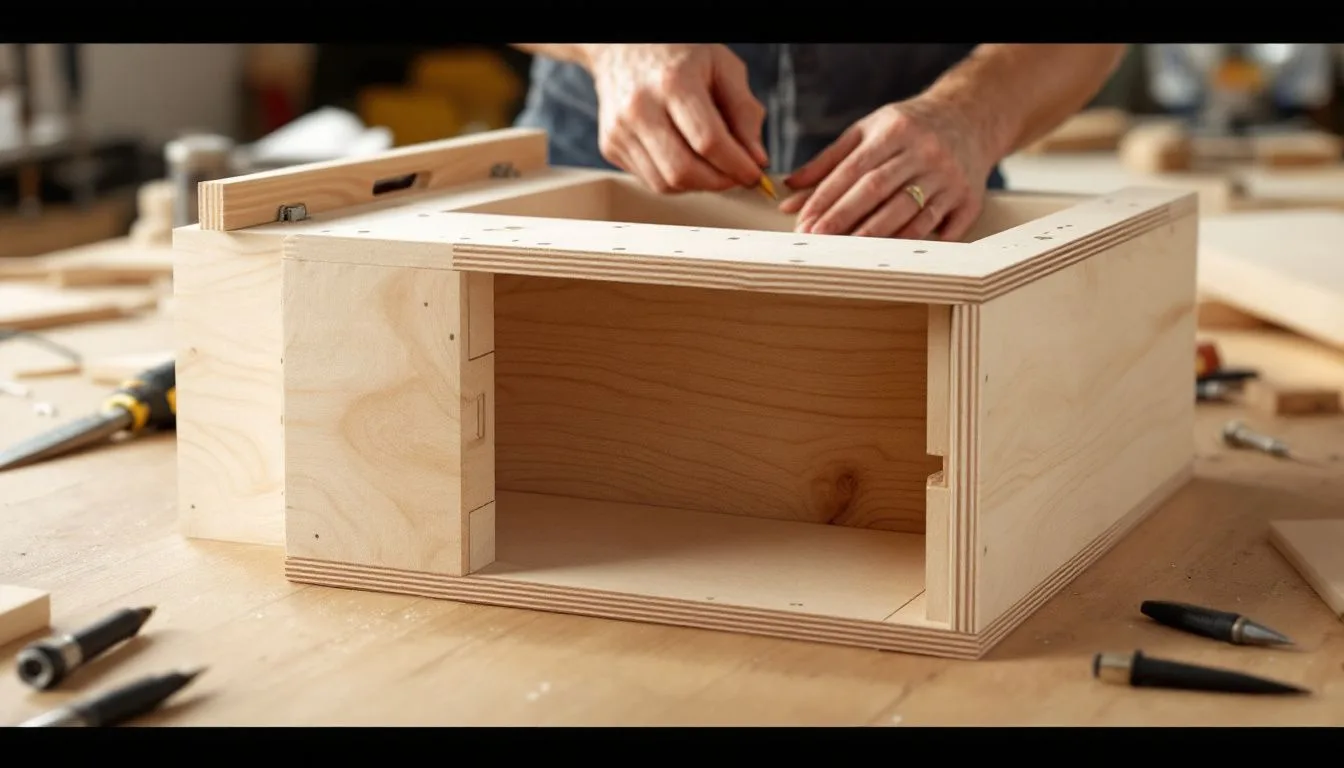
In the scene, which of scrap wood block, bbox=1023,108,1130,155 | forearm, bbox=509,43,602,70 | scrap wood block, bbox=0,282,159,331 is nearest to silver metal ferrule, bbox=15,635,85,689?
forearm, bbox=509,43,602,70

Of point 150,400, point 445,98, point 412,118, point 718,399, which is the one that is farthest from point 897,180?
point 445,98

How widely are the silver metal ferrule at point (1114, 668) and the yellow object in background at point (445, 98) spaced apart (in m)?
3.87

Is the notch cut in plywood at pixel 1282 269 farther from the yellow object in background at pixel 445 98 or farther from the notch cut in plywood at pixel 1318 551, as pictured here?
the yellow object in background at pixel 445 98

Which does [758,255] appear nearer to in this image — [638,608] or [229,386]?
[638,608]

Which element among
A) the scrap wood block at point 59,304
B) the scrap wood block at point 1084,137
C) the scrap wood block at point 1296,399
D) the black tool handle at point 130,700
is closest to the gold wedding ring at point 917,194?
the scrap wood block at point 1296,399

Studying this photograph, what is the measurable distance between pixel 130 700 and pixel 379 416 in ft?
1.05

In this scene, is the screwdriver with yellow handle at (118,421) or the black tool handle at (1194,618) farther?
the screwdriver with yellow handle at (118,421)

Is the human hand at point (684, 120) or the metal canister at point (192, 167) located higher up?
the human hand at point (684, 120)

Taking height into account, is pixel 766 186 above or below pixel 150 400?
above

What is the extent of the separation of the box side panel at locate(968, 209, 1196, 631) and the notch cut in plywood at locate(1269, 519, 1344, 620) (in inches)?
5.2

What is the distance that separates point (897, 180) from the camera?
1546 mm

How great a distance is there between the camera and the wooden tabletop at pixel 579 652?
104 centimetres

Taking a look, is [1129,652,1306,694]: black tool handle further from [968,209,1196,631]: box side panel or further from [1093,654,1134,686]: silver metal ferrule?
[968,209,1196,631]: box side panel
